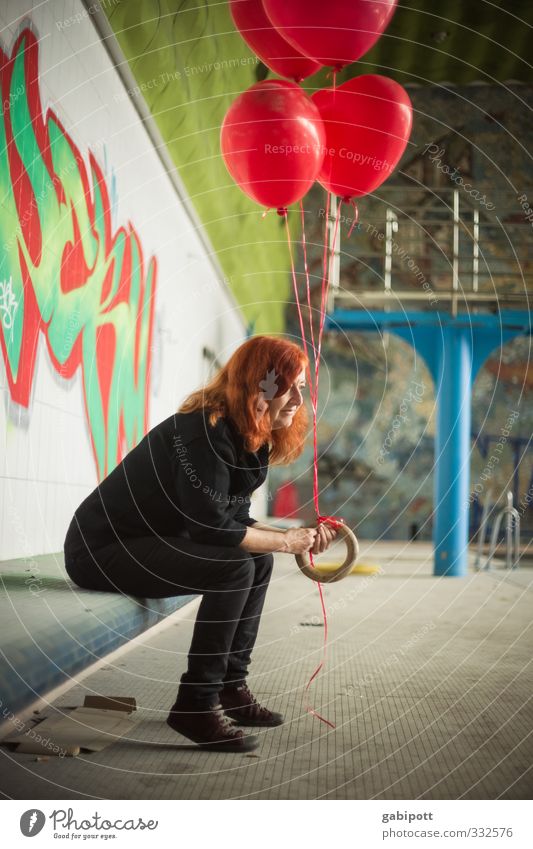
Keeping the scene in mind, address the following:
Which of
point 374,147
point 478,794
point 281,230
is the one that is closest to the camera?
point 478,794

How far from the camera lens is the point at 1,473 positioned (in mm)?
2562

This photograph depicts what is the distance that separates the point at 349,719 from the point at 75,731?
0.66 meters

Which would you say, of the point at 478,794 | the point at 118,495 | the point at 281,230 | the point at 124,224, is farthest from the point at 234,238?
the point at 478,794

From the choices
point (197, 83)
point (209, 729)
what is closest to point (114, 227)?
point (197, 83)

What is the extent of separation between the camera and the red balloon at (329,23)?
234 centimetres

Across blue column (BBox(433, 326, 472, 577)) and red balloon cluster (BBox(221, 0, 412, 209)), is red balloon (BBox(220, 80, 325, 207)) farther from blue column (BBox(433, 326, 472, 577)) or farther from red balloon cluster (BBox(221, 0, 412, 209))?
blue column (BBox(433, 326, 472, 577))

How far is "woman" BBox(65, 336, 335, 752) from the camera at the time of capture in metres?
1.88

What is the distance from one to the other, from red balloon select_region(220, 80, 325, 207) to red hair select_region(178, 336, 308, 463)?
761 mm

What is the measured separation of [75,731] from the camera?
5.95 ft

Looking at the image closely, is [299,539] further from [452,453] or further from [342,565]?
[452,453]

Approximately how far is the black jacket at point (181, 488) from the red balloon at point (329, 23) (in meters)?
1.18

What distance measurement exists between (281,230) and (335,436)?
4477 mm

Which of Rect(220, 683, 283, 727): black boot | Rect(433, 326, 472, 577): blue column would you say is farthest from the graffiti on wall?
Rect(433, 326, 472, 577): blue column

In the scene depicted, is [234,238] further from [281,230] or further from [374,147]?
[374,147]
